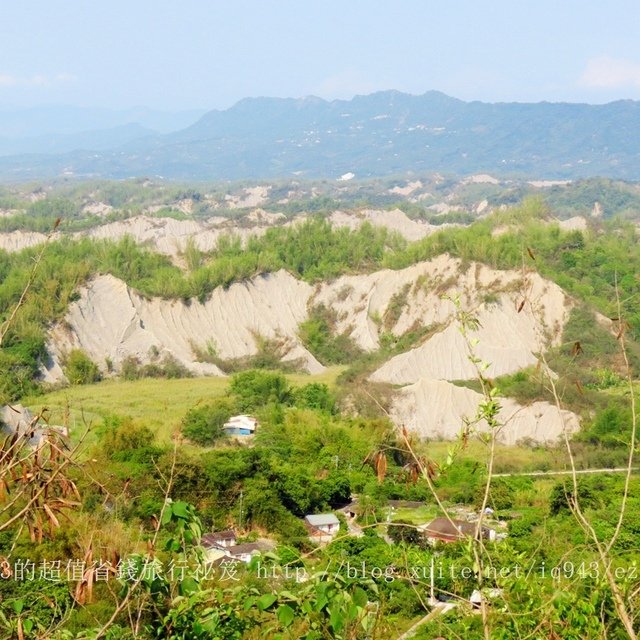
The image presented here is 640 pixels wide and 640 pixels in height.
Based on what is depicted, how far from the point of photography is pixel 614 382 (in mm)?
31438

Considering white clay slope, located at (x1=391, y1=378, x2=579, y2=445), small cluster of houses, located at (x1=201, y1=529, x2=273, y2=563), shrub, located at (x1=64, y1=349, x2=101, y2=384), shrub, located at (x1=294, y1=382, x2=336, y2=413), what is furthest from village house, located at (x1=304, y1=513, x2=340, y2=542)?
shrub, located at (x1=64, y1=349, x2=101, y2=384)

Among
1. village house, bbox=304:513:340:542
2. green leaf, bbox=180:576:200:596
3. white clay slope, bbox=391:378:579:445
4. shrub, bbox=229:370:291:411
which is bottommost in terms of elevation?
white clay slope, bbox=391:378:579:445

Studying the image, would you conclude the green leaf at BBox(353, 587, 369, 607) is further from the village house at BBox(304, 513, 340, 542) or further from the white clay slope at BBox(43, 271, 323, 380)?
the white clay slope at BBox(43, 271, 323, 380)

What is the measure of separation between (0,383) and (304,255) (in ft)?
71.3

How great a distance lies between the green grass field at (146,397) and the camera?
27031mm

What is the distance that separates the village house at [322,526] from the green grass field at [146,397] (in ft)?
23.1

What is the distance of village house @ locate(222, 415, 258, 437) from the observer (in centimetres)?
2562

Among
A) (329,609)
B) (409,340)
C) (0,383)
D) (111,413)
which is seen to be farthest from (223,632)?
(409,340)

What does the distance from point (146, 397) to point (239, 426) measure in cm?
609

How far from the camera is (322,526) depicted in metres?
18.1

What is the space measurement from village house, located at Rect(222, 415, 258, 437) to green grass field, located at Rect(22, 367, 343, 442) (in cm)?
126

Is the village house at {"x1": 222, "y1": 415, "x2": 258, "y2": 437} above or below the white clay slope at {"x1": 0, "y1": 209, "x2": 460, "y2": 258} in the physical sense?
below

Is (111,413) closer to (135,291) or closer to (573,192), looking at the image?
(135,291)

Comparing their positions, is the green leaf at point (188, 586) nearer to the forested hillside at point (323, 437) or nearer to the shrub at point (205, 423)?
the forested hillside at point (323, 437)
